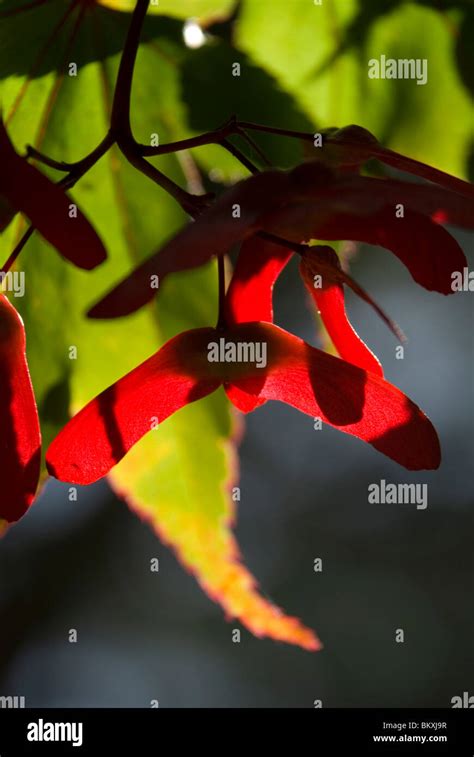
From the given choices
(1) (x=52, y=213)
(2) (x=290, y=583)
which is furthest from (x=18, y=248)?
(2) (x=290, y=583)

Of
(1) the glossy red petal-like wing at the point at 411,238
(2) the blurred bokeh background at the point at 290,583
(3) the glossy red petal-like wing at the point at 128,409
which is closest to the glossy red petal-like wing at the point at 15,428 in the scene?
(3) the glossy red petal-like wing at the point at 128,409

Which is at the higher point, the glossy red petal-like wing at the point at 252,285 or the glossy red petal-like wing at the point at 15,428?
the glossy red petal-like wing at the point at 252,285

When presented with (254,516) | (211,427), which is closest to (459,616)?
(254,516)

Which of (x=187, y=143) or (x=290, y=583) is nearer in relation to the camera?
(x=187, y=143)

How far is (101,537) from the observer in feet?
7.71

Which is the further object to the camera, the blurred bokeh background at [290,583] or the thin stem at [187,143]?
the blurred bokeh background at [290,583]

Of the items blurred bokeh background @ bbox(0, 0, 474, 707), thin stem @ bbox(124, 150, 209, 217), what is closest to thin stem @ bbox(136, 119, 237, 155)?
thin stem @ bbox(124, 150, 209, 217)

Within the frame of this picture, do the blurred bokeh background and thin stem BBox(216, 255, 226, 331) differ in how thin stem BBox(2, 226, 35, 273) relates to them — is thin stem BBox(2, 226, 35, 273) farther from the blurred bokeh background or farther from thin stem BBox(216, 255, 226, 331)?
the blurred bokeh background

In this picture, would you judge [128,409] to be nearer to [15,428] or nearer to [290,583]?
[15,428]

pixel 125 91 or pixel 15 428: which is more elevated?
pixel 125 91

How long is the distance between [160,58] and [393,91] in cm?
15

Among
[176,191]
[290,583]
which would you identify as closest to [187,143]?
[176,191]

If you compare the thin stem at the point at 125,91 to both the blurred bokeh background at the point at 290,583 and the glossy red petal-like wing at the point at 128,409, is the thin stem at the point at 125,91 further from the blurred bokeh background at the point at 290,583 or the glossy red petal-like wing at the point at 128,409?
the blurred bokeh background at the point at 290,583
